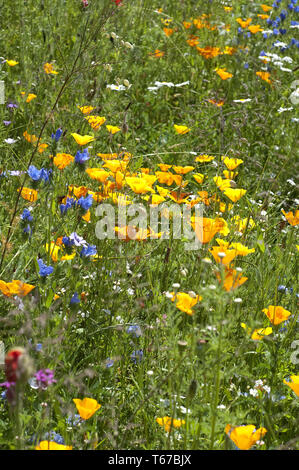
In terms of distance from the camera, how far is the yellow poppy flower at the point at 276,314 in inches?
72.2

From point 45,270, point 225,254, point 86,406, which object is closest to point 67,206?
point 45,270

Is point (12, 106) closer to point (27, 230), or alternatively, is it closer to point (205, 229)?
point (27, 230)

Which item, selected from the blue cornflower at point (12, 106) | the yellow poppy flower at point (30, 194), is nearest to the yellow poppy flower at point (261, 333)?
the yellow poppy flower at point (30, 194)

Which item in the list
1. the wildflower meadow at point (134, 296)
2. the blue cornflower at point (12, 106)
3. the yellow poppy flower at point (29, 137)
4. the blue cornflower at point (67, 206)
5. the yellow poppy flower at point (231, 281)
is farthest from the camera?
the blue cornflower at point (12, 106)

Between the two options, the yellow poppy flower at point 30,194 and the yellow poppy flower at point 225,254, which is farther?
the yellow poppy flower at point 30,194

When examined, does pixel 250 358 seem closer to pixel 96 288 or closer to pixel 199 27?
pixel 96 288

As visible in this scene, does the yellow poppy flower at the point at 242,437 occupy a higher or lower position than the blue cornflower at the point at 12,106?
lower

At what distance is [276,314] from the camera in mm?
1862

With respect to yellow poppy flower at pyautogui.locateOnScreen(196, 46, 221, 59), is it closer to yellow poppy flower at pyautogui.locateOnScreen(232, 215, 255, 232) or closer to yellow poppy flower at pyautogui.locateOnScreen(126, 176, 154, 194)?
yellow poppy flower at pyautogui.locateOnScreen(232, 215, 255, 232)

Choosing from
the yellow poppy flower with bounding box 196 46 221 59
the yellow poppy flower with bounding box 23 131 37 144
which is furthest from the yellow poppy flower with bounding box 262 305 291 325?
the yellow poppy flower with bounding box 196 46 221 59

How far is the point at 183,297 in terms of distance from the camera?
1641 millimetres

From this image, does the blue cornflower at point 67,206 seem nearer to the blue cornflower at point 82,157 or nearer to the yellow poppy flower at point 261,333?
the blue cornflower at point 82,157

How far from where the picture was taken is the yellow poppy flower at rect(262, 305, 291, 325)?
6.01 ft

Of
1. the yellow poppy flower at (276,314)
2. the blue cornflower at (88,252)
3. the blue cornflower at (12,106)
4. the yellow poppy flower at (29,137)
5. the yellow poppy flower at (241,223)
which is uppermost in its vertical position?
the blue cornflower at (12,106)
